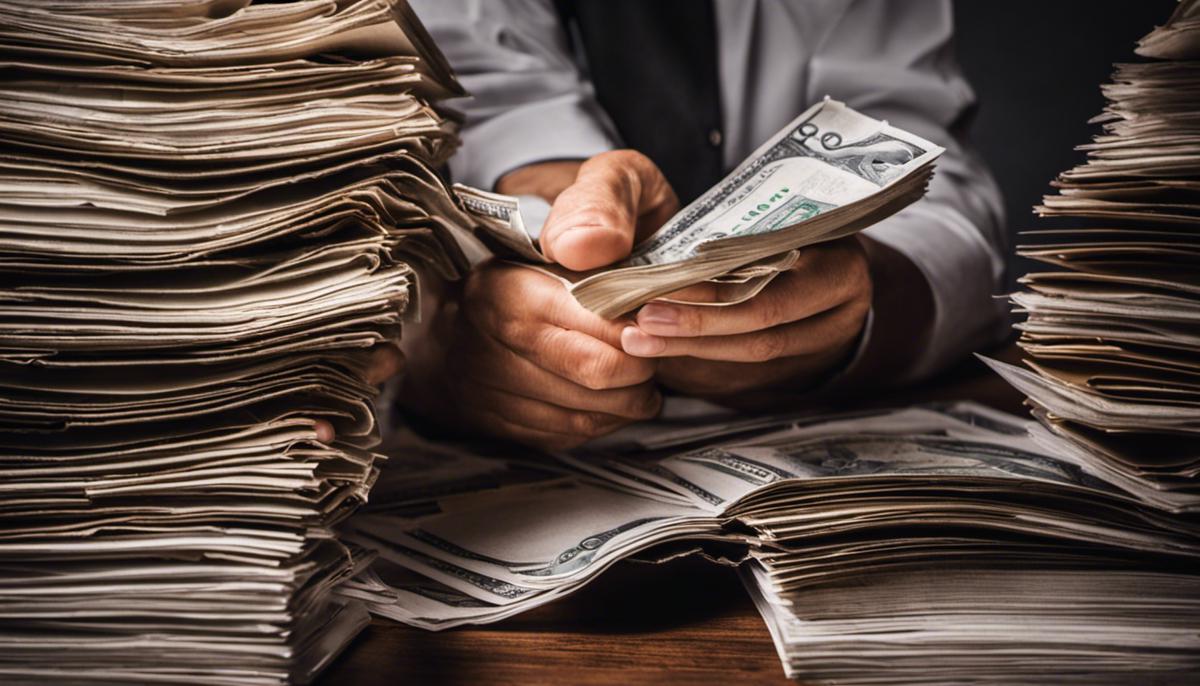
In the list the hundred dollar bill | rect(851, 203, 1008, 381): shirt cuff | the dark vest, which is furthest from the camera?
the dark vest

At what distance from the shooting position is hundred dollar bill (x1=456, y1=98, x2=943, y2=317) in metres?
0.63

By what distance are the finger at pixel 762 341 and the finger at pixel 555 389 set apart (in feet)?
0.26

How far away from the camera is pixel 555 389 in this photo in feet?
2.76

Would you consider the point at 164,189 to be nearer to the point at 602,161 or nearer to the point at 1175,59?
the point at 602,161

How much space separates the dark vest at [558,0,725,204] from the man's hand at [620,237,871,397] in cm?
70

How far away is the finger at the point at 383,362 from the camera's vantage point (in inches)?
24.1

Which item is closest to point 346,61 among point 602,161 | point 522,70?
point 602,161

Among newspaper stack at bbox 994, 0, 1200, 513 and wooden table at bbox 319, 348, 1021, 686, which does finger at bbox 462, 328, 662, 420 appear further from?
newspaper stack at bbox 994, 0, 1200, 513

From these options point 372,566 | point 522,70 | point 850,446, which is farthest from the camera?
point 522,70

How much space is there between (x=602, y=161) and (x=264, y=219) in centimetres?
40

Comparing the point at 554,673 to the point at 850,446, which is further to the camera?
the point at 850,446

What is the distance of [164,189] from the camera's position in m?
0.56

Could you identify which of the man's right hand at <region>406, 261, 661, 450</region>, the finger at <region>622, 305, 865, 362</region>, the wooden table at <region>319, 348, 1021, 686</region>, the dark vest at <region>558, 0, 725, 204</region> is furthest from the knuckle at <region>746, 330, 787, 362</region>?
the dark vest at <region>558, 0, 725, 204</region>

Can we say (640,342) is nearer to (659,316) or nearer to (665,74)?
(659,316)
